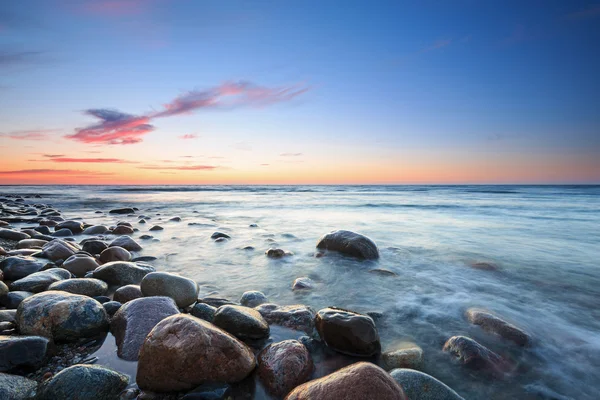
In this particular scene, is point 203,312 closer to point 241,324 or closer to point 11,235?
point 241,324

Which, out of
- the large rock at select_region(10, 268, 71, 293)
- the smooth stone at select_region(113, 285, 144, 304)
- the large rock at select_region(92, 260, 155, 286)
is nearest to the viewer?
the smooth stone at select_region(113, 285, 144, 304)

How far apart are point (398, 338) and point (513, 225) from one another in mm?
11291

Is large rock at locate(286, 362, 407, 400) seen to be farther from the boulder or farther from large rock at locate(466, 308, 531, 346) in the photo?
the boulder

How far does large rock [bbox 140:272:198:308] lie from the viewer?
136 inches

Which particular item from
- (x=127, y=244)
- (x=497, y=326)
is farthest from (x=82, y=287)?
(x=497, y=326)

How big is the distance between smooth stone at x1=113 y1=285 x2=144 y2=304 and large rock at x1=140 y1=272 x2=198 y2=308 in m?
0.06

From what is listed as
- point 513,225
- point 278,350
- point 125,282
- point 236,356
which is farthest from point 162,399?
point 513,225

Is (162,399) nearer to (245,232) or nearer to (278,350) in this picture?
(278,350)

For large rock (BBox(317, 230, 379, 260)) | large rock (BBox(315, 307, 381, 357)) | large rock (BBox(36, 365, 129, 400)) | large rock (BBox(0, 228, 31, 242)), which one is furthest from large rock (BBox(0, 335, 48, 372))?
large rock (BBox(0, 228, 31, 242))

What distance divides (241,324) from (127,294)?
1615 millimetres

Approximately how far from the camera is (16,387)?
6.18 ft

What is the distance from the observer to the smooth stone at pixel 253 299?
3.76 metres

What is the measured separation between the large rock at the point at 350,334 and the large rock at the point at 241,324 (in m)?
0.59

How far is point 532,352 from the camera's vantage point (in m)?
2.87
